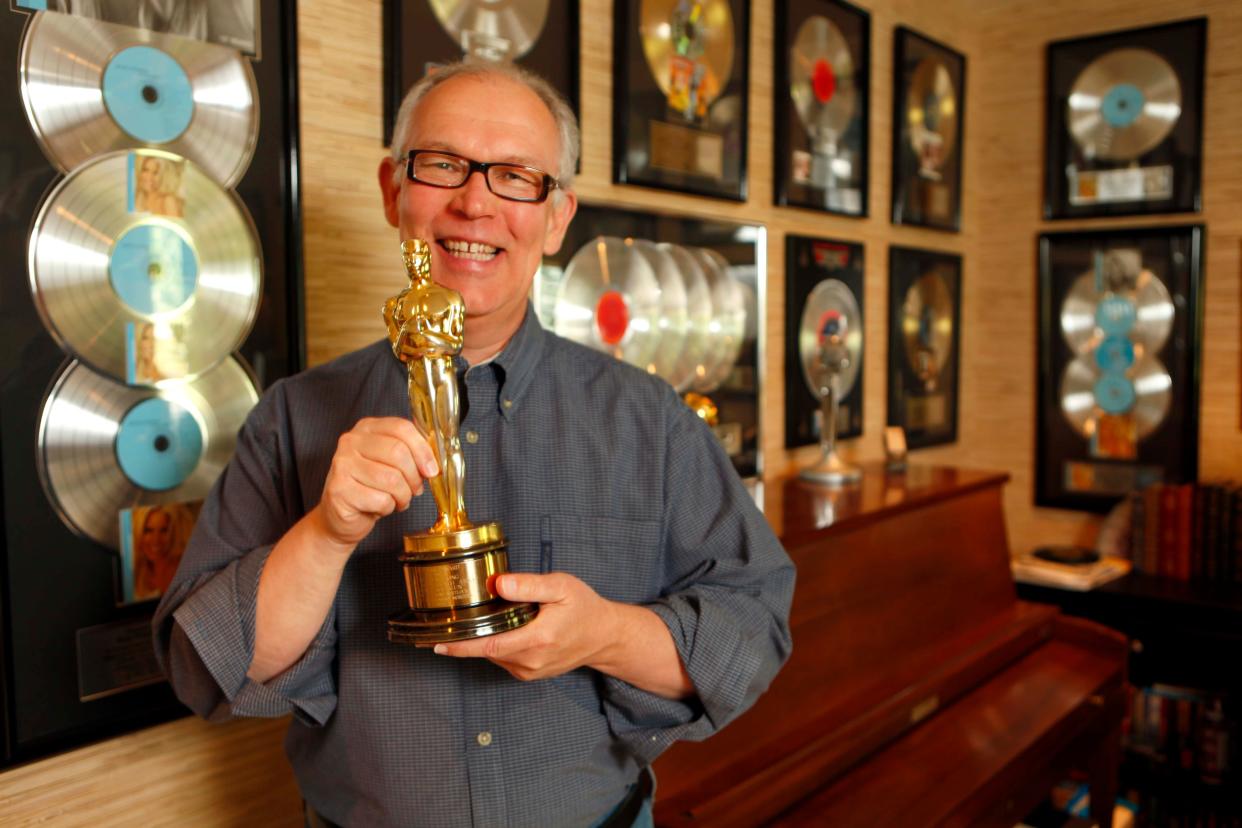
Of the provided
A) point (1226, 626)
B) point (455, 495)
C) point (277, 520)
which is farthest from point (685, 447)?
point (1226, 626)

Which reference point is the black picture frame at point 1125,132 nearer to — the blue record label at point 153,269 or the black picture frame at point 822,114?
the black picture frame at point 822,114

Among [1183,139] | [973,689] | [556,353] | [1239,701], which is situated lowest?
[1239,701]

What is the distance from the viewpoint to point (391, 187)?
1437 millimetres

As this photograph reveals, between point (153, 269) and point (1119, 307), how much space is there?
141 inches

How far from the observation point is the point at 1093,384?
4.08m

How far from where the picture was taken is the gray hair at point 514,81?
135cm

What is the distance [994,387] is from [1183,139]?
46.6 inches

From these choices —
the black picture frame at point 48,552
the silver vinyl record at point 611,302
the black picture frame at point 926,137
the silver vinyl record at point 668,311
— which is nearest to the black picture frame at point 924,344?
the black picture frame at point 926,137

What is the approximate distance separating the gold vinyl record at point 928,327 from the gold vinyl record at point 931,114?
455mm

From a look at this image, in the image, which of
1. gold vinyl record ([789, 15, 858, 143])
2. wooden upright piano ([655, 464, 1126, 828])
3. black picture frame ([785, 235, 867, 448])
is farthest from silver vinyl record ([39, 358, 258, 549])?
gold vinyl record ([789, 15, 858, 143])

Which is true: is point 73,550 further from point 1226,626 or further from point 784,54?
point 1226,626

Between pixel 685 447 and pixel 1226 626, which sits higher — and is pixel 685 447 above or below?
above

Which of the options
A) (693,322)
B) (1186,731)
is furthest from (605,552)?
(1186,731)

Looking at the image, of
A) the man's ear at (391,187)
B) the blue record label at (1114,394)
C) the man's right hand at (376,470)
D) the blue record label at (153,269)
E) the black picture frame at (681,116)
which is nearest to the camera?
the man's right hand at (376,470)
